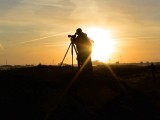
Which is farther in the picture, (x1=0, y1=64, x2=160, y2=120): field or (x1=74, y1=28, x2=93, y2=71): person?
(x1=74, y1=28, x2=93, y2=71): person

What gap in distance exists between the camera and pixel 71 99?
64.1 ft

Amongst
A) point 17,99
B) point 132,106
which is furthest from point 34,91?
point 132,106

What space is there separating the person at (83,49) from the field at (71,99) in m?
0.90

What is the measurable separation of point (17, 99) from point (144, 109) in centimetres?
823

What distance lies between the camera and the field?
17.4 meters

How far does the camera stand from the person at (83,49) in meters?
24.5

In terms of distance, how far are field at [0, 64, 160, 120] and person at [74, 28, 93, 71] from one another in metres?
0.90

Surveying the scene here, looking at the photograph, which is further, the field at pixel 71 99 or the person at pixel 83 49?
the person at pixel 83 49

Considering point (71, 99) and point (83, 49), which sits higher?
point (83, 49)

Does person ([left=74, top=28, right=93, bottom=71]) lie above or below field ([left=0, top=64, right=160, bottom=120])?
above

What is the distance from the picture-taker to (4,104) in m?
17.4

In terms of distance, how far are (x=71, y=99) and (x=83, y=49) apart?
240 inches

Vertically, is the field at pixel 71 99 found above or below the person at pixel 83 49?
below

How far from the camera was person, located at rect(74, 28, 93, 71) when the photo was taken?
24.5 metres
